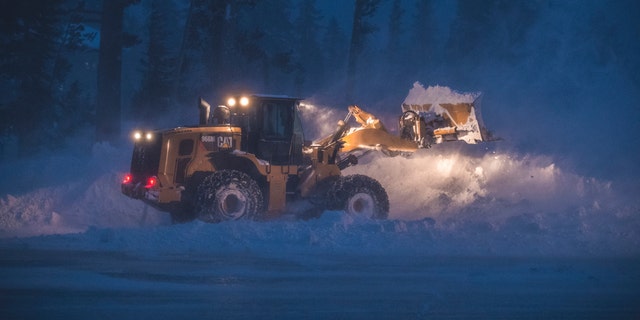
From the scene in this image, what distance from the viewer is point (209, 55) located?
3694 centimetres

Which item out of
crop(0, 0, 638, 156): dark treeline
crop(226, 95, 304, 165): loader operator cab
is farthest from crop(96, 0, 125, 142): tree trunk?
crop(226, 95, 304, 165): loader operator cab

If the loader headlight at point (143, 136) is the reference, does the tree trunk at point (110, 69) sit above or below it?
above

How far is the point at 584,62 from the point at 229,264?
34625 mm

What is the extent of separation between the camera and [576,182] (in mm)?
18500

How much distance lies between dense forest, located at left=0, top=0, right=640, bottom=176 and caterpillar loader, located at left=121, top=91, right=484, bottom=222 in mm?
10835

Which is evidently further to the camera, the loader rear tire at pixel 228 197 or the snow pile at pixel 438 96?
the snow pile at pixel 438 96

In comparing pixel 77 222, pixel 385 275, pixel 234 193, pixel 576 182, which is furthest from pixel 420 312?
pixel 576 182

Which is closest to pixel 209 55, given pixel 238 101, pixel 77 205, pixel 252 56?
pixel 252 56

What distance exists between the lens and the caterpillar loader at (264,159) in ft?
47.1

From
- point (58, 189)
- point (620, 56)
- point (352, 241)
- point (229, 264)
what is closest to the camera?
point (229, 264)

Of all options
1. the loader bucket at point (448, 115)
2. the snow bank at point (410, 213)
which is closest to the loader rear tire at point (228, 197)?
the snow bank at point (410, 213)

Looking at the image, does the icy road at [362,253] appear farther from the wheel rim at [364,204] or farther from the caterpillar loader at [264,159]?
the wheel rim at [364,204]

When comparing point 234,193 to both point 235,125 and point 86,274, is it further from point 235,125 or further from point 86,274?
point 86,274

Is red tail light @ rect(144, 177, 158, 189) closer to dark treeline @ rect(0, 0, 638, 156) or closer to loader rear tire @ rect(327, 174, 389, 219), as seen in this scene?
loader rear tire @ rect(327, 174, 389, 219)
